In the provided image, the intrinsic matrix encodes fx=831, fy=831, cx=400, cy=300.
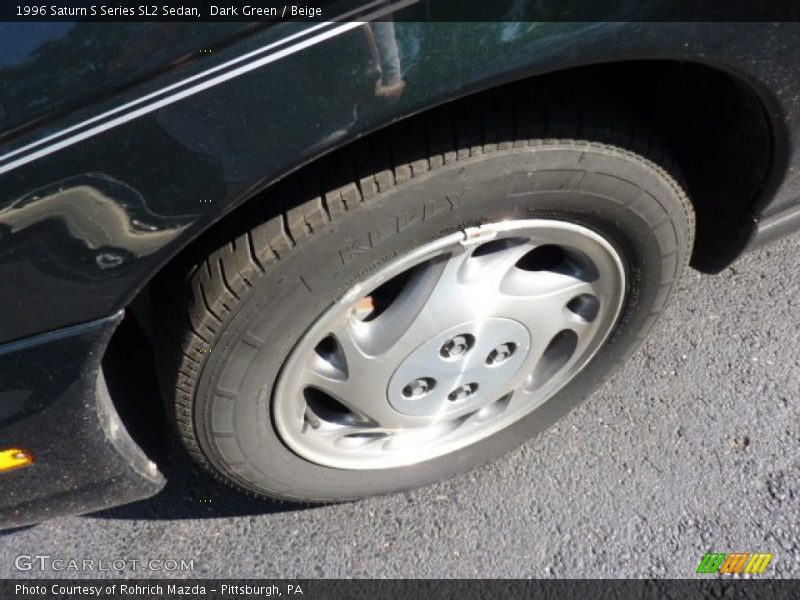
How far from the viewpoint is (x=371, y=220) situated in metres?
1.39

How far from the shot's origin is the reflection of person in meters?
1.14

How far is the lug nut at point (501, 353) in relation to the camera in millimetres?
1812

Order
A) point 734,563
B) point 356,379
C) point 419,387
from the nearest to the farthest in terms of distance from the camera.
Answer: point 356,379
point 419,387
point 734,563

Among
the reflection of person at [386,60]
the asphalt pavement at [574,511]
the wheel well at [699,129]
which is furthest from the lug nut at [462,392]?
the reflection of person at [386,60]

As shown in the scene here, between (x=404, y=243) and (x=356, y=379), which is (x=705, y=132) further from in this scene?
(x=356, y=379)

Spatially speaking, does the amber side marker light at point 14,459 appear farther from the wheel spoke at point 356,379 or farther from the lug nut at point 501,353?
the lug nut at point 501,353

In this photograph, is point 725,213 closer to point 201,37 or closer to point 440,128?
point 440,128

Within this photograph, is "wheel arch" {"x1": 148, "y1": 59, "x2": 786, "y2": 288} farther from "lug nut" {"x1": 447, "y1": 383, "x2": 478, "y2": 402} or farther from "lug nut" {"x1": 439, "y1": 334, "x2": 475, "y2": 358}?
"lug nut" {"x1": 447, "y1": 383, "x2": 478, "y2": 402}

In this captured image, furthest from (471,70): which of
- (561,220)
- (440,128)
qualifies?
(561,220)

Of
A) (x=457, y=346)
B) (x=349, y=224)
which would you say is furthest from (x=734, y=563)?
(x=349, y=224)

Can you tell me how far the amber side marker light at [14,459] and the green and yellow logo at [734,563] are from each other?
4.90 ft

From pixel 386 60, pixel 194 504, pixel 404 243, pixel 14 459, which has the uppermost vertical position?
pixel 386 60

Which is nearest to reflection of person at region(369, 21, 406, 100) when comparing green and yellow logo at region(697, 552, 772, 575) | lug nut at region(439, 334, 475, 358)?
lug nut at region(439, 334, 475, 358)

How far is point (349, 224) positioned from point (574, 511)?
3.56ft
